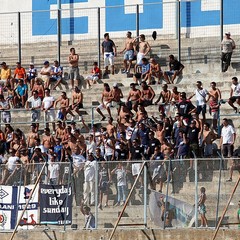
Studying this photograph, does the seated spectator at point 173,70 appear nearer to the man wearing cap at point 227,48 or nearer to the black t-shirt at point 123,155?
the man wearing cap at point 227,48

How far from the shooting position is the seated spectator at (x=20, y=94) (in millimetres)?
48875

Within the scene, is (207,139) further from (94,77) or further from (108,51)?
(108,51)

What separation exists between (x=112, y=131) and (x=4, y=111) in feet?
19.5

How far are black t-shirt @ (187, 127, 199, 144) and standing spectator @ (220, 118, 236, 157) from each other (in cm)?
80

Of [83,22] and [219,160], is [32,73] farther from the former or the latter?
[219,160]

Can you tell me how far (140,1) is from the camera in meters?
54.4

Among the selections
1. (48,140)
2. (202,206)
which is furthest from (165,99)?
(202,206)

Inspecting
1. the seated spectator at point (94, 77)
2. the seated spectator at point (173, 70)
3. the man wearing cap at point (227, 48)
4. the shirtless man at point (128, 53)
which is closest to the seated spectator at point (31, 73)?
the seated spectator at point (94, 77)

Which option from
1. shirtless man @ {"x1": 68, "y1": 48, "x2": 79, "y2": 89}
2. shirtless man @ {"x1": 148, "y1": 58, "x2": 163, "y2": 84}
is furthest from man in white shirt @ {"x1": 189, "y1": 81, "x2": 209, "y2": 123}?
shirtless man @ {"x1": 68, "y1": 48, "x2": 79, "y2": 89}

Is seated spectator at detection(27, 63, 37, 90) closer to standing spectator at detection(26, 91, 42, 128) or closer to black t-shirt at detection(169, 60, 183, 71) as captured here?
standing spectator at detection(26, 91, 42, 128)

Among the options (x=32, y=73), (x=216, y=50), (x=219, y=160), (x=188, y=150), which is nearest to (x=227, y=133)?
(x=188, y=150)

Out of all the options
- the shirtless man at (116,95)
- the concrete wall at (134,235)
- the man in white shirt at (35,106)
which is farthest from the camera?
the man in white shirt at (35,106)

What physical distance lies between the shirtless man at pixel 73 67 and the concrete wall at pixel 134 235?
11.3 m

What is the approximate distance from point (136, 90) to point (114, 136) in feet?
8.07
